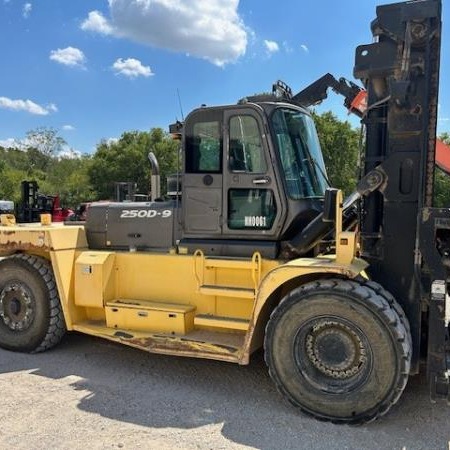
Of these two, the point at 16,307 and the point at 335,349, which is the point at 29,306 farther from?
the point at 335,349

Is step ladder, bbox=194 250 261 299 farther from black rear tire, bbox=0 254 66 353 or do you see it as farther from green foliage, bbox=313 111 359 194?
green foliage, bbox=313 111 359 194

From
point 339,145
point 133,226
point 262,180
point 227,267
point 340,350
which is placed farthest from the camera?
point 339,145

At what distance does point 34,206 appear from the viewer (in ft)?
68.4

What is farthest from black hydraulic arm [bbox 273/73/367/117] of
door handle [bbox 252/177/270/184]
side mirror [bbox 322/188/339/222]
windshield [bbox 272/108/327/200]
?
side mirror [bbox 322/188/339/222]

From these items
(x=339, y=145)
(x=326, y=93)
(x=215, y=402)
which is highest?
(x=339, y=145)

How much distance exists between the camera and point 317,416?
4375 millimetres

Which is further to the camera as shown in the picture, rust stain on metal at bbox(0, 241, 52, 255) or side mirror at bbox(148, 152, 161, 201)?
side mirror at bbox(148, 152, 161, 201)

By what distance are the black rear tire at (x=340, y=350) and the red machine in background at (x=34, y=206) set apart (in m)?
17.2

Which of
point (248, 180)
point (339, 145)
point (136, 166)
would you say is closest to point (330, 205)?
point (248, 180)

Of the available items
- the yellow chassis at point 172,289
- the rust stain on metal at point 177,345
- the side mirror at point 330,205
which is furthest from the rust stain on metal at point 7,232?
the side mirror at point 330,205

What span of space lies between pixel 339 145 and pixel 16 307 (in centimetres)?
1635

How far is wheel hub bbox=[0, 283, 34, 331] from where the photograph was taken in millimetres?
6211

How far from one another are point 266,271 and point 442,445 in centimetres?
210

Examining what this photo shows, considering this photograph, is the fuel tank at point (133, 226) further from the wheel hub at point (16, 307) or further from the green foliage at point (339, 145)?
the green foliage at point (339, 145)
